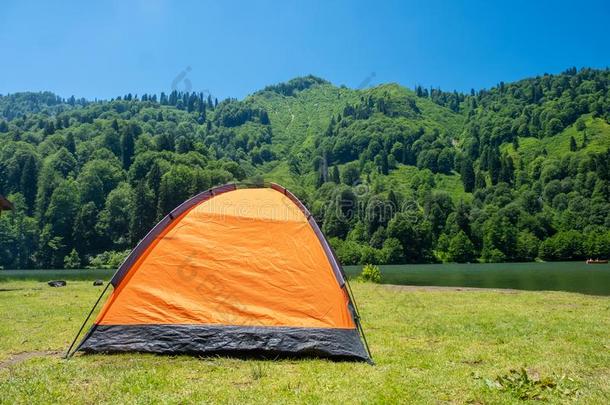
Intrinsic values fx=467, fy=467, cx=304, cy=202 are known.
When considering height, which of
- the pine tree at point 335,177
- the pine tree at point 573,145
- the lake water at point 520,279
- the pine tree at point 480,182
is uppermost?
the pine tree at point 573,145

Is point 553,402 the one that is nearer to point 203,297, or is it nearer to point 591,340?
point 591,340

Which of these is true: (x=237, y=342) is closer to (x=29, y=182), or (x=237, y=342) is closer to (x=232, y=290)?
(x=232, y=290)

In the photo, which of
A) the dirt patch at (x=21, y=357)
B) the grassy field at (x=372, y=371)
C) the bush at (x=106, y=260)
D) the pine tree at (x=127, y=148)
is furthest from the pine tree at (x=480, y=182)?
the dirt patch at (x=21, y=357)

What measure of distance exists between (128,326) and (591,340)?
985cm

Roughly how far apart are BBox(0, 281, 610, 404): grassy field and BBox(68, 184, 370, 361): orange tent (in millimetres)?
427

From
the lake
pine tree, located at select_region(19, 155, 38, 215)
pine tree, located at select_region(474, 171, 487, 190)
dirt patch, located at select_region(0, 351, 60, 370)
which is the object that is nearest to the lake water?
the lake

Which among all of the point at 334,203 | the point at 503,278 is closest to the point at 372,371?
the point at 503,278

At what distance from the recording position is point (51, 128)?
176 meters

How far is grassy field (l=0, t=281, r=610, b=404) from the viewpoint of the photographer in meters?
6.40

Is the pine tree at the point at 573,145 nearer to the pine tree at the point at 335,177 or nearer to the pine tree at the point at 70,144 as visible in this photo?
the pine tree at the point at 335,177

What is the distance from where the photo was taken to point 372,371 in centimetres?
768

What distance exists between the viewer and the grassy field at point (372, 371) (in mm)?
6402

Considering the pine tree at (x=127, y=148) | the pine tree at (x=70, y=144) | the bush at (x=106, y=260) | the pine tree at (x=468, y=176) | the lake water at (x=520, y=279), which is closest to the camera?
the lake water at (x=520, y=279)

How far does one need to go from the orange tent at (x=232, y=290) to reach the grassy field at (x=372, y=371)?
43 centimetres
